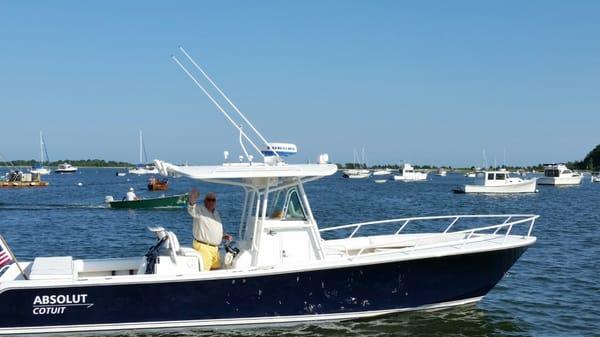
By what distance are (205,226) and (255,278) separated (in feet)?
3.85

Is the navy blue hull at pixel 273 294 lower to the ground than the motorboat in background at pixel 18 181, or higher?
lower

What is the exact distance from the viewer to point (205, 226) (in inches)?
389

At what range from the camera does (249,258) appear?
975cm

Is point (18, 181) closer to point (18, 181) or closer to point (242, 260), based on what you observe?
point (18, 181)

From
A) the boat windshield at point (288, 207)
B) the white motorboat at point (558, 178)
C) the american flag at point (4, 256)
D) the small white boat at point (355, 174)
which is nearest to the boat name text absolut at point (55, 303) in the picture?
the american flag at point (4, 256)

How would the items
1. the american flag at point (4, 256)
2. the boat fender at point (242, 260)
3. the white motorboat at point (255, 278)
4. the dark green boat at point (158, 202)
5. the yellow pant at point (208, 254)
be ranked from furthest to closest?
the dark green boat at point (158, 202) → the yellow pant at point (208, 254) → the boat fender at point (242, 260) → the american flag at point (4, 256) → the white motorboat at point (255, 278)

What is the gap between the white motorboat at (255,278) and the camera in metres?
8.89

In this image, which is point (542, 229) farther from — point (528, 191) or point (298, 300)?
point (528, 191)

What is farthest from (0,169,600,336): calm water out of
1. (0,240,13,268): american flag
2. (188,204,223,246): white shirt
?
(0,240,13,268): american flag

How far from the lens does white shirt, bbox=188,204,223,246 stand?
32.4ft

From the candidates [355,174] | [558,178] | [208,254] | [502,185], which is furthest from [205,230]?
[355,174]

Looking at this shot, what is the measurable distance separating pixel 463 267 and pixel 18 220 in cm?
2527

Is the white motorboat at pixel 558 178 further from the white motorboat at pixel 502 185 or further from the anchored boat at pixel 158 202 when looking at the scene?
the anchored boat at pixel 158 202

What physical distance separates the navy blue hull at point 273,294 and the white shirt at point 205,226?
2.83 ft
